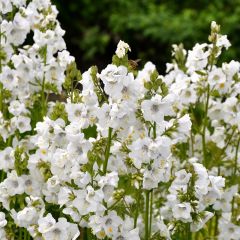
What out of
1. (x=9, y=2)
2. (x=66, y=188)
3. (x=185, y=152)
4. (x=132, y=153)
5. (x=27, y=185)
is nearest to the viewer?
(x=132, y=153)

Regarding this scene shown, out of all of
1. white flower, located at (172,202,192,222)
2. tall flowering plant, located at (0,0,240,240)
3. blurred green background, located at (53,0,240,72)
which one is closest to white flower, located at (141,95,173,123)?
tall flowering plant, located at (0,0,240,240)

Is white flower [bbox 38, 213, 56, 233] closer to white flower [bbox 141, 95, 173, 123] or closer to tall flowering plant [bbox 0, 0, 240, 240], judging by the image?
tall flowering plant [bbox 0, 0, 240, 240]

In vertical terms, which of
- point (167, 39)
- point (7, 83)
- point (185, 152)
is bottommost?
point (185, 152)

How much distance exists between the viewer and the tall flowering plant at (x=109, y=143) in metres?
2.63

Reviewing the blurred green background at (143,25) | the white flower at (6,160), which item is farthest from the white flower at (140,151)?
the blurred green background at (143,25)

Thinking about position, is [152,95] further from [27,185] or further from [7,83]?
[7,83]

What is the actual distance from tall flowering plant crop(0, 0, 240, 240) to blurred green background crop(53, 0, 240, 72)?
14.4ft

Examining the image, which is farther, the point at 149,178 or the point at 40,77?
the point at 40,77

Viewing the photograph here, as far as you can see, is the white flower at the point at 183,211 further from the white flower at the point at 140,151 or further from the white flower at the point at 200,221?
the white flower at the point at 140,151

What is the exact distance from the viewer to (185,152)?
3672mm

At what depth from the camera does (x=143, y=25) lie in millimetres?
8398

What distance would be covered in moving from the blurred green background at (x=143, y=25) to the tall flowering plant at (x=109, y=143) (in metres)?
4.40

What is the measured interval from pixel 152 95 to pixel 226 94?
949 millimetres

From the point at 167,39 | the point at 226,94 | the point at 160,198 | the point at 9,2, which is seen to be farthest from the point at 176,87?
the point at 167,39
